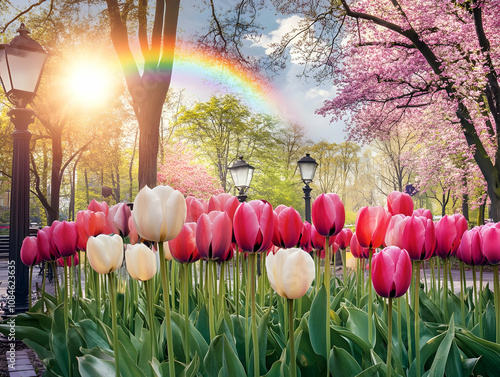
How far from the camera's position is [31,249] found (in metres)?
2.29

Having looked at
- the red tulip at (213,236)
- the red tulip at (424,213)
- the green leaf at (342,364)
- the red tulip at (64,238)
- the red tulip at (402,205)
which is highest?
the red tulip at (402,205)

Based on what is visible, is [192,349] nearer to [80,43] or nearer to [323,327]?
[323,327]

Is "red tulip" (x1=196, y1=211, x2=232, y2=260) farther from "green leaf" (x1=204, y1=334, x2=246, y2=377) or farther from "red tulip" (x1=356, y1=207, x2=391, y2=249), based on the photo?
"red tulip" (x1=356, y1=207, x2=391, y2=249)

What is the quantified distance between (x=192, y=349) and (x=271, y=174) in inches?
1230

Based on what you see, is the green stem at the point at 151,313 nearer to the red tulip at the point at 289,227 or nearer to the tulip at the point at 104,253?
the tulip at the point at 104,253

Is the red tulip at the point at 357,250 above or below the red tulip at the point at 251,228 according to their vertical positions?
below

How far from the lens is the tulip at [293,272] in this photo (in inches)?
39.4

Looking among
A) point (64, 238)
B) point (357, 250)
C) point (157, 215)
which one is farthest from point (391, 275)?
point (64, 238)

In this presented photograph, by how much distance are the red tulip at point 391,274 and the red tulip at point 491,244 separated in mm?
585

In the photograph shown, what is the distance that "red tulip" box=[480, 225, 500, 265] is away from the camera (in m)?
1.50

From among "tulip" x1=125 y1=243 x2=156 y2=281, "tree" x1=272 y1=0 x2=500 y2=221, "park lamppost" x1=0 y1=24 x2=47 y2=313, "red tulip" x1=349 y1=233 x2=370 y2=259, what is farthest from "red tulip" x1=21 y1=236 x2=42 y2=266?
"tree" x1=272 y1=0 x2=500 y2=221

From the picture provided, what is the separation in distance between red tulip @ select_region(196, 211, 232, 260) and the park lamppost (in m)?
3.24

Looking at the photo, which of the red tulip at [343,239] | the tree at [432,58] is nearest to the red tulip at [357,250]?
the red tulip at [343,239]

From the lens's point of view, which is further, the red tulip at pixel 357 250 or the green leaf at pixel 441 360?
the red tulip at pixel 357 250
